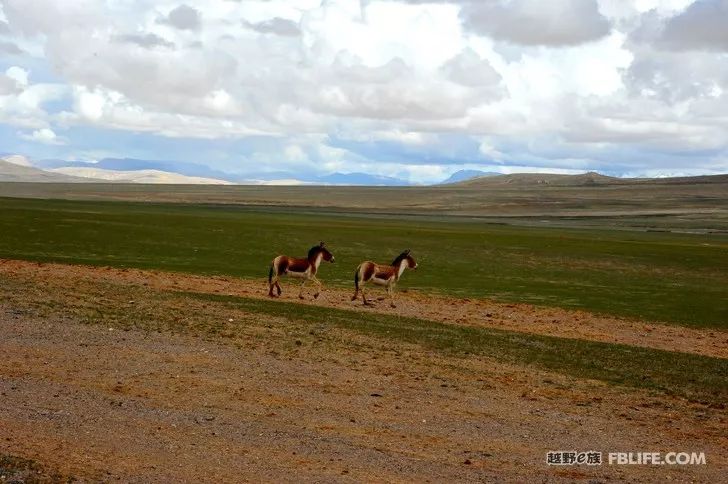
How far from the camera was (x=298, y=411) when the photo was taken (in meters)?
15.9

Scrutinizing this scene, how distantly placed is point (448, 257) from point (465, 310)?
22049mm

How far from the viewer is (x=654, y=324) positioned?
33.4m

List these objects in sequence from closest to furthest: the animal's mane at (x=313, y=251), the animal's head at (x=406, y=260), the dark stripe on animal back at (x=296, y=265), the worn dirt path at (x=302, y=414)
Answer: the worn dirt path at (x=302, y=414), the dark stripe on animal back at (x=296, y=265), the animal's mane at (x=313, y=251), the animal's head at (x=406, y=260)

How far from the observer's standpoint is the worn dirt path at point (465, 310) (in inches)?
1159

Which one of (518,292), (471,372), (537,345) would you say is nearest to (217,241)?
(518,292)

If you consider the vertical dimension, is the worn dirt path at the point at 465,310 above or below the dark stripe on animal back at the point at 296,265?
below

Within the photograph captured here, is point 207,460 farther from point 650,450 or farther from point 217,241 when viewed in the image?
point 217,241

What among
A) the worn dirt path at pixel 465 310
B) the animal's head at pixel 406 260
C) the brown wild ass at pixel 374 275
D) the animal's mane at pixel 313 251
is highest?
the animal's mane at pixel 313 251

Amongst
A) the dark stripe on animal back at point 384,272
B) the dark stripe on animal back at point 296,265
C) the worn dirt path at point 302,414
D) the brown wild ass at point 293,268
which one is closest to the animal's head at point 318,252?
the brown wild ass at point 293,268

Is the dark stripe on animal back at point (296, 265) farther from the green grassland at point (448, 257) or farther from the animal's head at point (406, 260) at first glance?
the green grassland at point (448, 257)

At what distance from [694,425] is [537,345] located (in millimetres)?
8276

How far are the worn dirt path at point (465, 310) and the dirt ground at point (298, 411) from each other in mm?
7765

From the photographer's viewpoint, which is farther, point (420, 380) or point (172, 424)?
point (420, 380)

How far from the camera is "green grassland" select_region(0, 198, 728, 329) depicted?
134 ft
